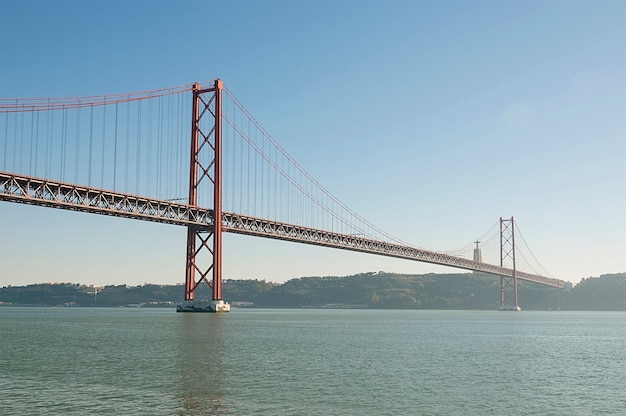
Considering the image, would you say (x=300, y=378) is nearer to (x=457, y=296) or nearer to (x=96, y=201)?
(x=96, y=201)

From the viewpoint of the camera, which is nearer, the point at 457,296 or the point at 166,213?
the point at 166,213

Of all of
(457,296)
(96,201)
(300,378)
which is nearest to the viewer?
(300,378)

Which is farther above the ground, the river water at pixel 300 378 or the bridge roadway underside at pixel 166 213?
the bridge roadway underside at pixel 166 213

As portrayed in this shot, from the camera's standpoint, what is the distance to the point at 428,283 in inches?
7844

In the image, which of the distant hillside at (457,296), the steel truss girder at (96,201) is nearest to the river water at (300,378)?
the steel truss girder at (96,201)

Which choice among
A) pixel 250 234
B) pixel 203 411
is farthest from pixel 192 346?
pixel 250 234

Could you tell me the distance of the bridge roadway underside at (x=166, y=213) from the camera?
53.4 m

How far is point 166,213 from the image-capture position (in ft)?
218

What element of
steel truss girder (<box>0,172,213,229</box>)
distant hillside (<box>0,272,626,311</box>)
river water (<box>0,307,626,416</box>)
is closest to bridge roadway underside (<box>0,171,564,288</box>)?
steel truss girder (<box>0,172,213,229</box>)

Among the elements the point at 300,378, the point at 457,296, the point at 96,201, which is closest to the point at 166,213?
the point at 96,201

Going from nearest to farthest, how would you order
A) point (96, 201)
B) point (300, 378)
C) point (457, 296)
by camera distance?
point (300, 378) < point (96, 201) < point (457, 296)

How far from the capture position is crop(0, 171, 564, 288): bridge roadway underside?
175 ft

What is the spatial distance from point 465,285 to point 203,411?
17493 cm

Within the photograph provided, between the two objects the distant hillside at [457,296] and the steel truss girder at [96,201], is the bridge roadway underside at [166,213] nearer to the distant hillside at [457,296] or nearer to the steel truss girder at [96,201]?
the steel truss girder at [96,201]
